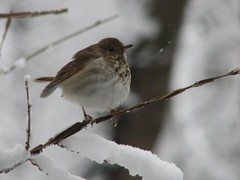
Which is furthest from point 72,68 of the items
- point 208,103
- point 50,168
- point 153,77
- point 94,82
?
point 208,103

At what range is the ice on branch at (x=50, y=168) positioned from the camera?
1.60 m

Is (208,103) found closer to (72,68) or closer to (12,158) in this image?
(72,68)

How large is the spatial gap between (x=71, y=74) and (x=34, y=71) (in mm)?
3994

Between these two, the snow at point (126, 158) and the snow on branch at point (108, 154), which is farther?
the snow at point (126, 158)

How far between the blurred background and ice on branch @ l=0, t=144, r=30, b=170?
14.3 feet

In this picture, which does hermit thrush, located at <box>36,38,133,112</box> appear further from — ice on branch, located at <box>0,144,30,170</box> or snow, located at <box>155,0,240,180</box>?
snow, located at <box>155,0,240,180</box>

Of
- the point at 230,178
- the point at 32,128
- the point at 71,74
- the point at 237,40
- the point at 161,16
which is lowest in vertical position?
→ the point at 32,128

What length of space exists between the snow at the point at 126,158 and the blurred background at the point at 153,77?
4213 millimetres

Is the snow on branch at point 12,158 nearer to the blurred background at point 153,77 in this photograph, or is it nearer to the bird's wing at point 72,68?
the bird's wing at point 72,68

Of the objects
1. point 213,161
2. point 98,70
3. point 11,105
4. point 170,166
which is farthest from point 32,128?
point 213,161

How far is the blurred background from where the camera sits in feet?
22.1

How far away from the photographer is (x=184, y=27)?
7.52 m

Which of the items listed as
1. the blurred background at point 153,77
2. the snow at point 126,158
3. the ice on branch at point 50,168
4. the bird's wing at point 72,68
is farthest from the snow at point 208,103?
the ice on branch at point 50,168

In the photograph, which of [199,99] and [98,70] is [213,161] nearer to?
[199,99]
